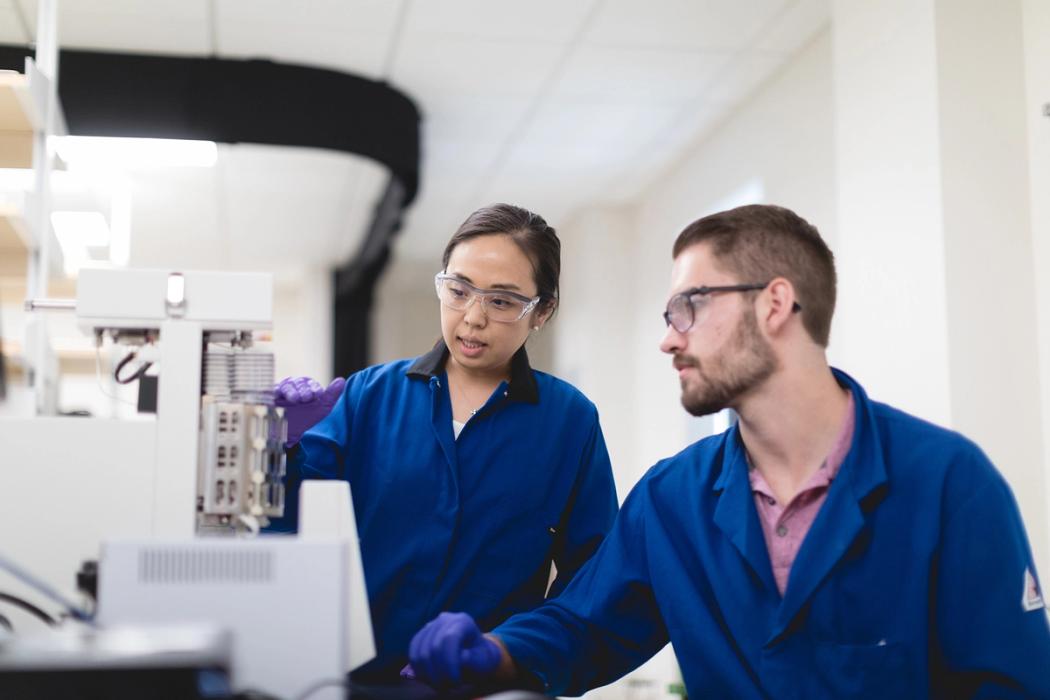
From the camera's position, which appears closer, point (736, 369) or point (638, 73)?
point (736, 369)

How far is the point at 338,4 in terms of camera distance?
3.61 meters

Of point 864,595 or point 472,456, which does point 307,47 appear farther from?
point 864,595

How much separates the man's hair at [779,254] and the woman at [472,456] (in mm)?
420

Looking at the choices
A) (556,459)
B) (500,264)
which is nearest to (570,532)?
(556,459)

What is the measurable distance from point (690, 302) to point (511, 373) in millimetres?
482

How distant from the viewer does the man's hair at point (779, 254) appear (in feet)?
5.09

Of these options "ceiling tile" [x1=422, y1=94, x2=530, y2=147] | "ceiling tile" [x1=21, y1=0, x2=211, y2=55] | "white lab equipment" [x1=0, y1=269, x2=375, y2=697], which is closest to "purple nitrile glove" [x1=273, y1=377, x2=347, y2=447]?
"white lab equipment" [x1=0, y1=269, x2=375, y2=697]

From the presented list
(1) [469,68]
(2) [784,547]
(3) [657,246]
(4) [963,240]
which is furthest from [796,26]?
(2) [784,547]

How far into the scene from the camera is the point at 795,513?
1465mm

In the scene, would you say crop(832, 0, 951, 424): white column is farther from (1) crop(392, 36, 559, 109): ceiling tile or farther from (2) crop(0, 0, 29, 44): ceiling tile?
(2) crop(0, 0, 29, 44): ceiling tile

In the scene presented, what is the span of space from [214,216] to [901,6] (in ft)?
14.8

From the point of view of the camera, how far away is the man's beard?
1.52m

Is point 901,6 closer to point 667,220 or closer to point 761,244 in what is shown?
point 761,244

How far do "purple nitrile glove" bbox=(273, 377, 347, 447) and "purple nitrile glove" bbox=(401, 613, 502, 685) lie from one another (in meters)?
0.56
